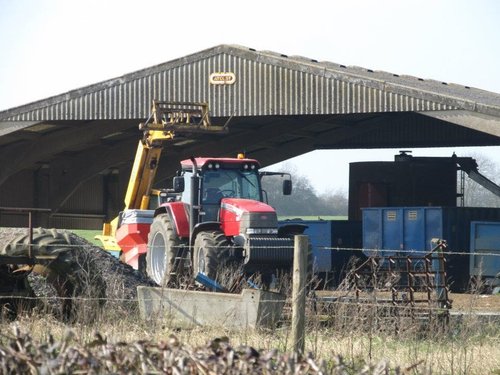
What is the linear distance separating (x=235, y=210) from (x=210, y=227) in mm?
485

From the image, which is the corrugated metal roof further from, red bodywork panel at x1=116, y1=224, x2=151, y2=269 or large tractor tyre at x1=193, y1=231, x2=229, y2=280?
large tractor tyre at x1=193, y1=231, x2=229, y2=280

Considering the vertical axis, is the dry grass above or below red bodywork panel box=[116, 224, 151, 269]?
below

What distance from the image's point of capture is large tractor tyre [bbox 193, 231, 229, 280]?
1559 cm

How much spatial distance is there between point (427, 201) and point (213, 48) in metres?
8.09

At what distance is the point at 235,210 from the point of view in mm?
16594

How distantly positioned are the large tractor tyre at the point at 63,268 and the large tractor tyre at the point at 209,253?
13.7ft

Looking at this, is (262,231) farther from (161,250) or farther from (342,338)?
(342,338)

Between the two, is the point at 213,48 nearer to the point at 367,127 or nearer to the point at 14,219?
the point at 367,127

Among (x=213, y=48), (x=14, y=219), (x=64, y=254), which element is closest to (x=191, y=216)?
(x=64, y=254)

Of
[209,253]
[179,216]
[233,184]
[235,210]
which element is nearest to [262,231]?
[235,210]

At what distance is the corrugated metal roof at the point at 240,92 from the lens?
78.2ft

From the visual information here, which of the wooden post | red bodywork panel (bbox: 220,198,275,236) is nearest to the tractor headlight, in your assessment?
red bodywork panel (bbox: 220,198,275,236)

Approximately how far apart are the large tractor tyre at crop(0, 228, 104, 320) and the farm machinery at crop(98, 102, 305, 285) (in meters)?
3.23

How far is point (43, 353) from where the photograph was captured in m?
5.61
